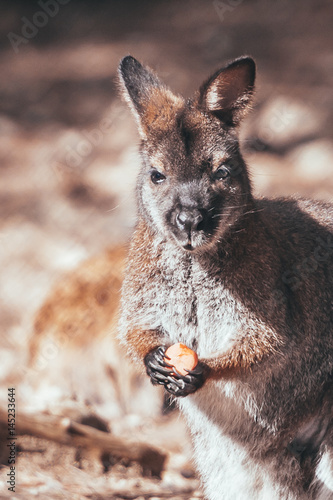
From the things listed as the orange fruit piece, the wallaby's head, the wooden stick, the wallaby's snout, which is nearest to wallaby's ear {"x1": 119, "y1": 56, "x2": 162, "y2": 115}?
the wallaby's head

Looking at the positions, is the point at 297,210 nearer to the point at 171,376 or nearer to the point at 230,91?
the point at 230,91

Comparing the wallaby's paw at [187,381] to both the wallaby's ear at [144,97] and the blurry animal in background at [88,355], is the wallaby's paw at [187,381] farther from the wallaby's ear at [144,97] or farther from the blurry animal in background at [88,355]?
the blurry animal in background at [88,355]

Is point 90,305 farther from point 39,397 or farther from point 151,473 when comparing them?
point 151,473

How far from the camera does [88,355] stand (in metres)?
4.77

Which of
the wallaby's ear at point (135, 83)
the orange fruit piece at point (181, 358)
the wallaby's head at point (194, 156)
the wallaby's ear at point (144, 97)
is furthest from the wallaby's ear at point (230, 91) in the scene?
the orange fruit piece at point (181, 358)

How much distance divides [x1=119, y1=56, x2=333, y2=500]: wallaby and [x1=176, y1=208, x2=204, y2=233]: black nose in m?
0.05

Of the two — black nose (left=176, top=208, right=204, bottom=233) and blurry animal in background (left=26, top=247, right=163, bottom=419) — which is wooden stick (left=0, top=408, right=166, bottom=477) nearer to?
blurry animal in background (left=26, top=247, right=163, bottom=419)

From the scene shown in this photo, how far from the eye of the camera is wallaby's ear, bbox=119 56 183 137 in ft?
9.88

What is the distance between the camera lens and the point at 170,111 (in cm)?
299

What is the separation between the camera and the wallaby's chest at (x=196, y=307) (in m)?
3.01

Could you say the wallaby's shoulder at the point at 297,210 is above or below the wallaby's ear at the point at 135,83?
below

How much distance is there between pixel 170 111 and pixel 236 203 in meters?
0.52

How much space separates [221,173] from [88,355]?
236 centimetres

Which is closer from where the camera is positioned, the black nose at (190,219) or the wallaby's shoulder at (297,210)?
the black nose at (190,219)
